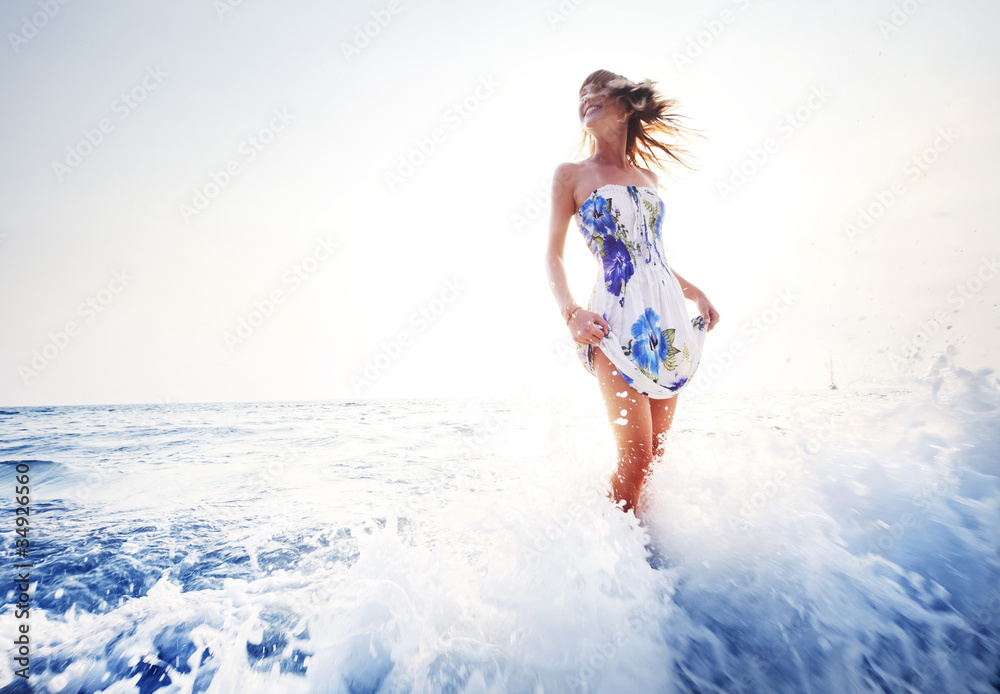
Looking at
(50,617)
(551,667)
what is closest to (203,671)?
(50,617)

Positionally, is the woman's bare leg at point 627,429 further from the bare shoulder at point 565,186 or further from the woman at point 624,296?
the bare shoulder at point 565,186

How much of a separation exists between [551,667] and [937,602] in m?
1.48

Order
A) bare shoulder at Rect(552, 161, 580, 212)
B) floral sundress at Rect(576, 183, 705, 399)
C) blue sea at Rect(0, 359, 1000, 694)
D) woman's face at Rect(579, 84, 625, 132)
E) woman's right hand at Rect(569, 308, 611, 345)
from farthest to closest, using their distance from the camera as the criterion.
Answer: woman's face at Rect(579, 84, 625, 132)
bare shoulder at Rect(552, 161, 580, 212)
floral sundress at Rect(576, 183, 705, 399)
woman's right hand at Rect(569, 308, 611, 345)
blue sea at Rect(0, 359, 1000, 694)

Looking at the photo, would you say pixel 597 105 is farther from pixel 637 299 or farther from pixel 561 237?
pixel 637 299

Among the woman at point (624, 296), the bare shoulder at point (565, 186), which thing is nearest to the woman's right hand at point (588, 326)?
the woman at point (624, 296)

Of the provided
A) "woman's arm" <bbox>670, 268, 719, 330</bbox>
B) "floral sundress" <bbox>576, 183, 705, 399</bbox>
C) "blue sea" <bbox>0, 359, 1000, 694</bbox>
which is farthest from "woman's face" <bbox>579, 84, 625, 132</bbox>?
"blue sea" <bbox>0, 359, 1000, 694</bbox>

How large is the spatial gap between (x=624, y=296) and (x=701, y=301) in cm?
61

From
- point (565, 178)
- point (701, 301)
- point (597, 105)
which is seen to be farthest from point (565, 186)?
point (701, 301)

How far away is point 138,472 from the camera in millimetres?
4789

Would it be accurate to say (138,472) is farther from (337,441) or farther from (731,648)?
(731,648)

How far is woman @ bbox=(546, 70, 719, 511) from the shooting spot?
1.80 m

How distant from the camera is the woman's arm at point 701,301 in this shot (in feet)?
7.05

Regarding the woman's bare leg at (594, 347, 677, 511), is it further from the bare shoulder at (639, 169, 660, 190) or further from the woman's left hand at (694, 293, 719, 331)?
the bare shoulder at (639, 169, 660, 190)

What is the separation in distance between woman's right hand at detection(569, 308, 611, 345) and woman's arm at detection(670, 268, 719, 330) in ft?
2.36
